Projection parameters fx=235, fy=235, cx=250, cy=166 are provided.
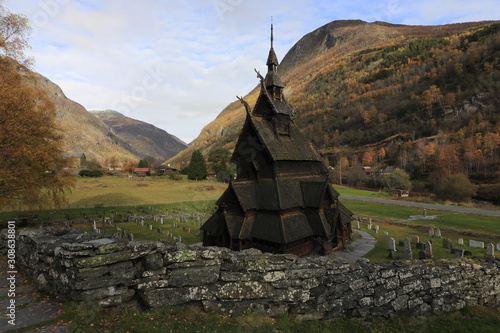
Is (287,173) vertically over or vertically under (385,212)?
over

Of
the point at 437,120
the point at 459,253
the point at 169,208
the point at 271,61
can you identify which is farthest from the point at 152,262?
the point at 437,120

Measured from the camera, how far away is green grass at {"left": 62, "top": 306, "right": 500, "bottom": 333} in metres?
5.56

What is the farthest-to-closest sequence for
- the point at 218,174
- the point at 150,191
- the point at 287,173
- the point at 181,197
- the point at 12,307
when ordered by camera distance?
the point at 218,174 < the point at 150,191 < the point at 181,197 < the point at 287,173 < the point at 12,307

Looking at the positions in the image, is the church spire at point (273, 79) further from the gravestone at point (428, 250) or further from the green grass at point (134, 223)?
the gravestone at point (428, 250)

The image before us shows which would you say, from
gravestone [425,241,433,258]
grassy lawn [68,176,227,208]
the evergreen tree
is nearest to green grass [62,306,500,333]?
gravestone [425,241,433,258]

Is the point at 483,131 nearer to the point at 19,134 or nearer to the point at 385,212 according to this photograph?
the point at 385,212

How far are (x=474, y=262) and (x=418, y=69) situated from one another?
232m

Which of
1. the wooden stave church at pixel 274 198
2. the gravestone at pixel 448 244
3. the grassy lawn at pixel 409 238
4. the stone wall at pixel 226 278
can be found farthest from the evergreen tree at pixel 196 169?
the stone wall at pixel 226 278

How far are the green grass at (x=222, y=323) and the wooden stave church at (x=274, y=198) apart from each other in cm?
918

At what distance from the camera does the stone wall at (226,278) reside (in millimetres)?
5926

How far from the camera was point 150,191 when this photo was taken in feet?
227

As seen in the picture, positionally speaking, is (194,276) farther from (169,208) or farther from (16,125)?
(169,208)

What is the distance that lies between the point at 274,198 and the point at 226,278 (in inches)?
506

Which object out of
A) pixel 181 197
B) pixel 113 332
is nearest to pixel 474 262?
pixel 113 332
